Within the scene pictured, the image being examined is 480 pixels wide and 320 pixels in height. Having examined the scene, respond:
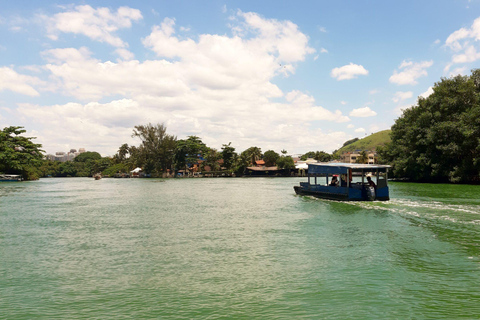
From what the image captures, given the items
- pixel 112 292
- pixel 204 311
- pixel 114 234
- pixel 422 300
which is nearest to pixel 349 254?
pixel 422 300

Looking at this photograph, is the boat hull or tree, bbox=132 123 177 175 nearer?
the boat hull

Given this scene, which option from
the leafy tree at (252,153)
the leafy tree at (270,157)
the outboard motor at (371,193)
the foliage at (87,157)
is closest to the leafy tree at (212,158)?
the leafy tree at (252,153)

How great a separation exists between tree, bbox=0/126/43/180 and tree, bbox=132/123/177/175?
1233 inches

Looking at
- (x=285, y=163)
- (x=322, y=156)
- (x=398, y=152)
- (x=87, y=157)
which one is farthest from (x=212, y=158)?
(x=87, y=157)

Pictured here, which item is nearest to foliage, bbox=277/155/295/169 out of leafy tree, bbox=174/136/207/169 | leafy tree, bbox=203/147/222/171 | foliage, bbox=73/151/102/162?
leafy tree, bbox=203/147/222/171

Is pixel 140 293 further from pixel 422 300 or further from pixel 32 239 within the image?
pixel 32 239

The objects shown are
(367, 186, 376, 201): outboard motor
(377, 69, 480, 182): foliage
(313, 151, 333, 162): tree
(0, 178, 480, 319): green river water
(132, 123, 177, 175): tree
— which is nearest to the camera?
(0, 178, 480, 319): green river water

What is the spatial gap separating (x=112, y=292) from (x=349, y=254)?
7.84 meters

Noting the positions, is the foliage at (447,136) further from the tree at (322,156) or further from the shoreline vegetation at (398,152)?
the tree at (322,156)

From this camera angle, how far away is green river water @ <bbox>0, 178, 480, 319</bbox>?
308 inches

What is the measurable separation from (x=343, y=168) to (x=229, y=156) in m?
83.8

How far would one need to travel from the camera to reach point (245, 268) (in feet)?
35.6

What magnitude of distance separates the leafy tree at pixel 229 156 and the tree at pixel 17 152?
50.4 meters

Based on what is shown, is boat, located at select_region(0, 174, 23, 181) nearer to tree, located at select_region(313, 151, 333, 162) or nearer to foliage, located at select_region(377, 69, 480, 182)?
foliage, located at select_region(377, 69, 480, 182)
